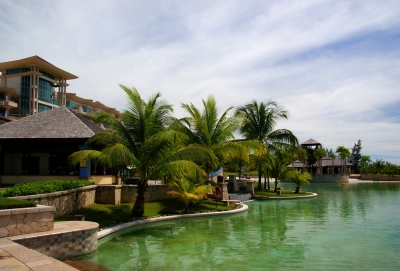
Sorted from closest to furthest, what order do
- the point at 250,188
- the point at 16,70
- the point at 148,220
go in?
1. the point at 148,220
2. the point at 250,188
3. the point at 16,70

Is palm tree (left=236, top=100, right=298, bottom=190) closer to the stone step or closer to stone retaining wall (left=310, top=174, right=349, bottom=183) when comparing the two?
the stone step

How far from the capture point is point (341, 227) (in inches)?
505

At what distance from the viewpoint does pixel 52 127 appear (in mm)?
17094

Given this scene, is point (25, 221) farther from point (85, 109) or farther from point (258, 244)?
point (85, 109)

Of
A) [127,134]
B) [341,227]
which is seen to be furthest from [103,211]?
[341,227]

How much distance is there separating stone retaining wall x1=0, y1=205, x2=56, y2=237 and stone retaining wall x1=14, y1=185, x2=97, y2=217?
226 cm

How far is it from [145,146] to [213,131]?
710cm

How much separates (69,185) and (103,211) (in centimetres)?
172

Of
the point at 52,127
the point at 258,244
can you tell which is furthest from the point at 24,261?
the point at 52,127

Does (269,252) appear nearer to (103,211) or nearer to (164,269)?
(164,269)

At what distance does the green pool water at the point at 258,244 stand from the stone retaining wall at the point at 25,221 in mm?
1298

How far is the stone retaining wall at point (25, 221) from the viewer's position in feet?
25.1

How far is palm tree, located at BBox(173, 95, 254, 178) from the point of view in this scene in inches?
724

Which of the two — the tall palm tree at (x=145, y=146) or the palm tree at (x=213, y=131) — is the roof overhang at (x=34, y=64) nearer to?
the palm tree at (x=213, y=131)
